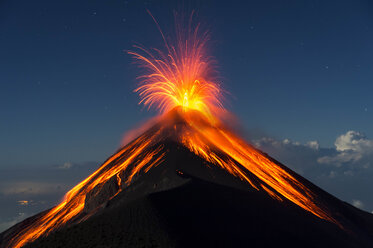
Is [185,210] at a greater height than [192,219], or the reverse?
[185,210]

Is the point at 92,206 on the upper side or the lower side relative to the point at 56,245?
upper

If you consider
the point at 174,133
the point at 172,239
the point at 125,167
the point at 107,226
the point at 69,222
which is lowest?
the point at 172,239

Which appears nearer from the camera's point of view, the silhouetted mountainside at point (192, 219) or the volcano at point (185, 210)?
the silhouetted mountainside at point (192, 219)

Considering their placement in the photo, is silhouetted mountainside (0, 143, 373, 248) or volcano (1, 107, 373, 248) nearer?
silhouetted mountainside (0, 143, 373, 248)

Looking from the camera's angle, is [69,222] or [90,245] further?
[69,222]

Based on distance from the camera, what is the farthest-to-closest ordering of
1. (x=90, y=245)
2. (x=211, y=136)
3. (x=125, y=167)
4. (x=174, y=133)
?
1. (x=211, y=136)
2. (x=174, y=133)
3. (x=125, y=167)
4. (x=90, y=245)

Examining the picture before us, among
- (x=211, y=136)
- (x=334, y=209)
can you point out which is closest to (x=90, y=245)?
(x=211, y=136)

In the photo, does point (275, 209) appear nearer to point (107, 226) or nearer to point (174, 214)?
point (174, 214)

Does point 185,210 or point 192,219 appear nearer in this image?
point 192,219
